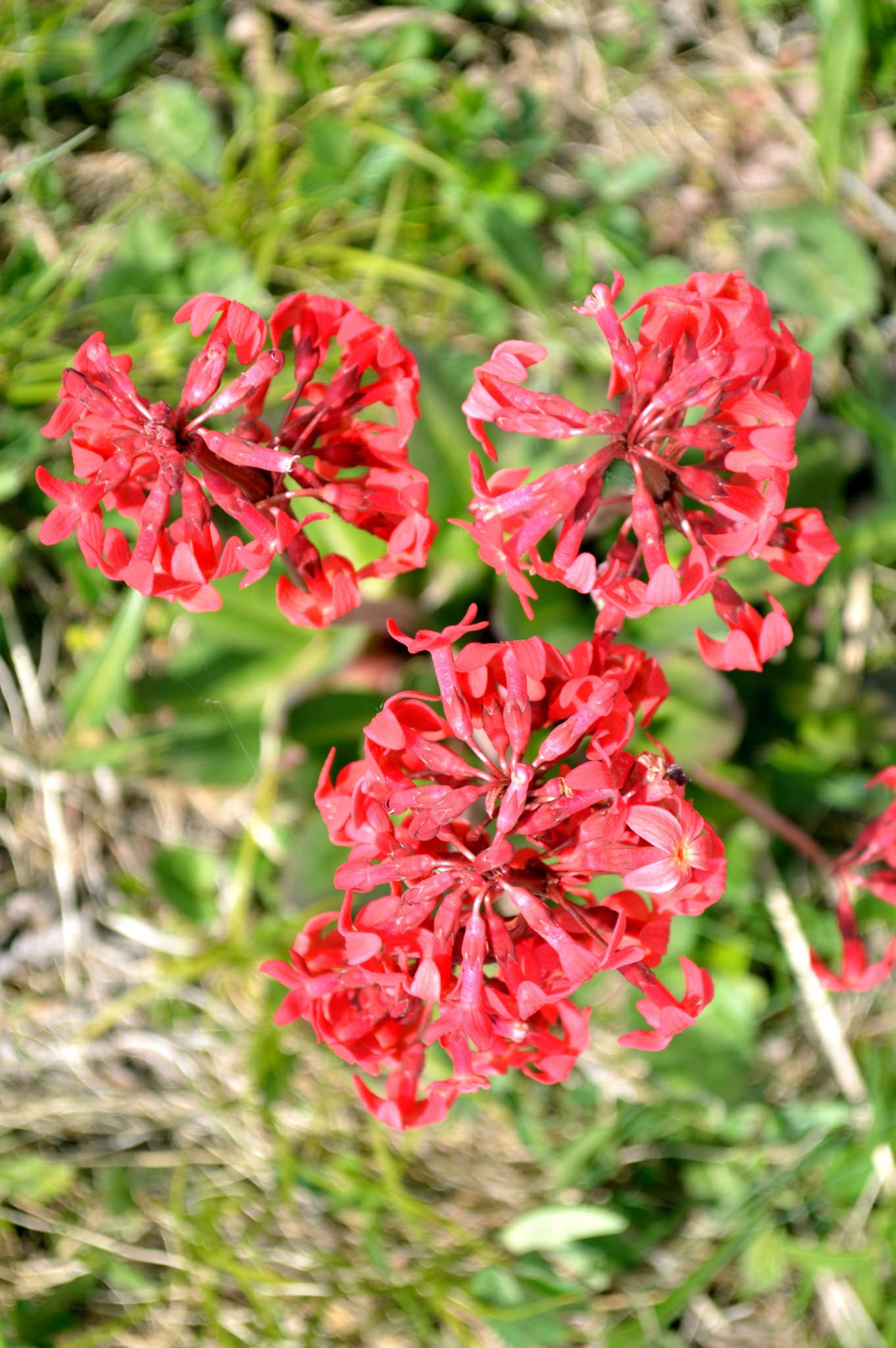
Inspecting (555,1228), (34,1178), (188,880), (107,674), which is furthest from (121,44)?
(555,1228)

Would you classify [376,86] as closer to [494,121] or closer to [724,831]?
[494,121]

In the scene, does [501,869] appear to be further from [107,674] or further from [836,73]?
[836,73]

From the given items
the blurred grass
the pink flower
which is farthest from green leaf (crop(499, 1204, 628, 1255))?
the pink flower

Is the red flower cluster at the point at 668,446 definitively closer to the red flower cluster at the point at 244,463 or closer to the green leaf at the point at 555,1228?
the red flower cluster at the point at 244,463

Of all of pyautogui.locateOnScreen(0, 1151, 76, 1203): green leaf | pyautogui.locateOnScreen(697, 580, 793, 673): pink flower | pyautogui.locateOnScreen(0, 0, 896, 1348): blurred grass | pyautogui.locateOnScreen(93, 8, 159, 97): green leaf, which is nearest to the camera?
pyautogui.locateOnScreen(697, 580, 793, 673): pink flower

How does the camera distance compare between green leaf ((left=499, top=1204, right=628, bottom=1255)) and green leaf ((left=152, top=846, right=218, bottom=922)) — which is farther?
green leaf ((left=152, top=846, right=218, bottom=922))

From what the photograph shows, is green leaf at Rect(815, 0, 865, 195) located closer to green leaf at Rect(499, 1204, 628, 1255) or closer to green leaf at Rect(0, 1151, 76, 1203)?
green leaf at Rect(499, 1204, 628, 1255)
